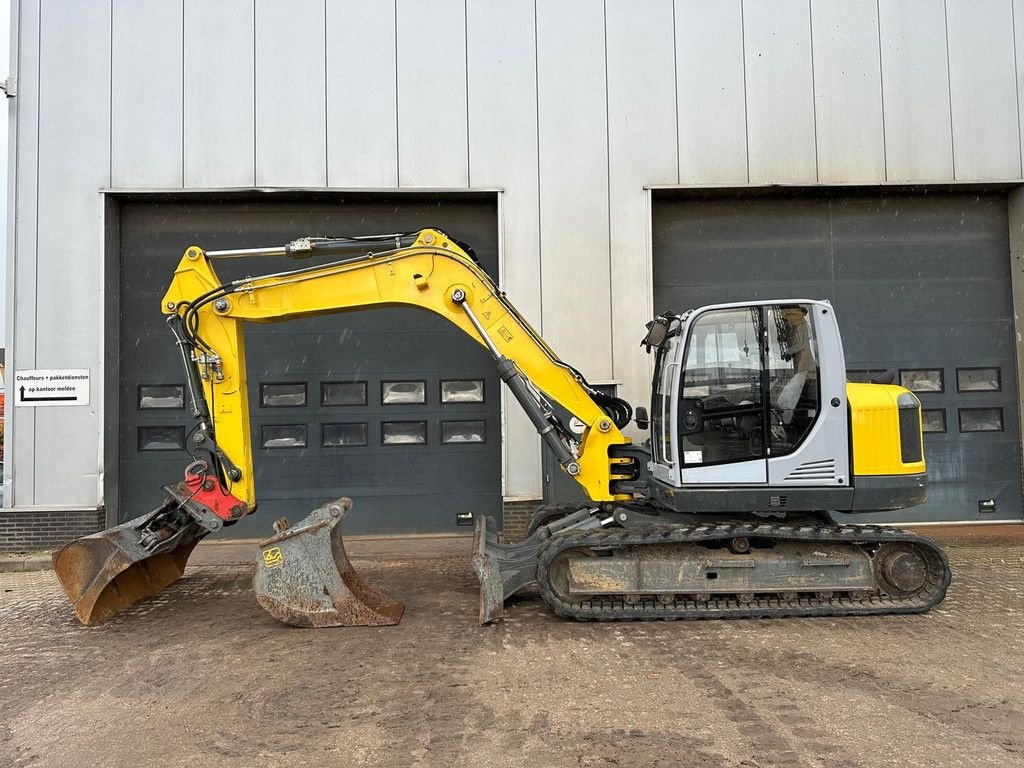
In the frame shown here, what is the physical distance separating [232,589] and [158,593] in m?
0.64

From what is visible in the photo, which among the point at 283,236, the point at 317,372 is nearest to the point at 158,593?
the point at 317,372

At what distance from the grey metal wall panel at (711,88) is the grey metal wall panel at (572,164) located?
44.2 inches

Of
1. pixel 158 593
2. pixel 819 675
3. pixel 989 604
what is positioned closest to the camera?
pixel 819 675

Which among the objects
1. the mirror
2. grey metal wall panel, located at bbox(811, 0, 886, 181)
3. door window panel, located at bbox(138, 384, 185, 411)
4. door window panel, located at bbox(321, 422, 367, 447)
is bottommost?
door window panel, located at bbox(321, 422, 367, 447)

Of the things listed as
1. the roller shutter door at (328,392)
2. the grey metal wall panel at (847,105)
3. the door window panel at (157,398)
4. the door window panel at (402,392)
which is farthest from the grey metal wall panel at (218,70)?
the grey metal wall panel at (847,105)

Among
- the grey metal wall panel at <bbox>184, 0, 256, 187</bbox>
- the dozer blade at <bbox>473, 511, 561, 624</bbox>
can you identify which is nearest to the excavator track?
the dozer blade at <bbox>473, 511, 561, 624</bbox>

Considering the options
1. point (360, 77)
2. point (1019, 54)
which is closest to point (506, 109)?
point (360, 77)

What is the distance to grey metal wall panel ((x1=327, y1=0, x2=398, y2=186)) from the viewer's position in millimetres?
8625

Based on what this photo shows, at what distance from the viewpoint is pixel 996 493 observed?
29.9 feet

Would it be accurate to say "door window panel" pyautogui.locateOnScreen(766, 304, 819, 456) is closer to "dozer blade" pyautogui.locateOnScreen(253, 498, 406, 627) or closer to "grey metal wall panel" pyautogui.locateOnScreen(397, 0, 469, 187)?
"dozer blade" pyautogui.locateOnScreen(253, 498, 406, 627)

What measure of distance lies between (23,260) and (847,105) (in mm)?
11121

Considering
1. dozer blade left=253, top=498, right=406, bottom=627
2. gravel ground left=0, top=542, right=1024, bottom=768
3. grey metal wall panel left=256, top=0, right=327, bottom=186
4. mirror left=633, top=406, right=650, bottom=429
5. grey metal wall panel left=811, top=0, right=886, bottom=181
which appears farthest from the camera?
grey metal wall panel left=811, top=0, right=886, bottom=181

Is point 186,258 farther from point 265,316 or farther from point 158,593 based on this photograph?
point 158,593

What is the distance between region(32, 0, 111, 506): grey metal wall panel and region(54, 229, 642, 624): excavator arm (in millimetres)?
3636
